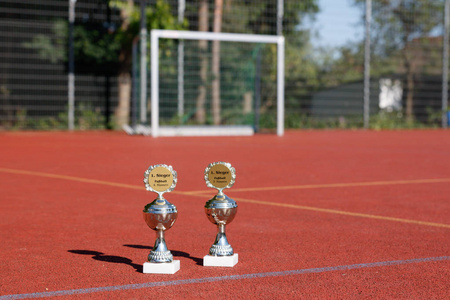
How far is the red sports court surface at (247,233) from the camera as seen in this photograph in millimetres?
3119

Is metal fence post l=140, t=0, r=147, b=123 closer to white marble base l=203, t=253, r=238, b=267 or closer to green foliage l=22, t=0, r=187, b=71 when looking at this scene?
green foliage l=22, t=0, r=187, b=71

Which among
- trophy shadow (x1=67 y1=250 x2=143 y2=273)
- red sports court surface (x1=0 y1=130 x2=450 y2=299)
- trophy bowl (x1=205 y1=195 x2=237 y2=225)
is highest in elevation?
trophy bowl (x1=205 y1=195 x2=237 y2=225)

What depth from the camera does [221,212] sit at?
11.6ft

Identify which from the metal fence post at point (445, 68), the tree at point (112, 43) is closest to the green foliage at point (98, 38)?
the tree at point (112, 43)

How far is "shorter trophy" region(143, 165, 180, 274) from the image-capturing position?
131 inches

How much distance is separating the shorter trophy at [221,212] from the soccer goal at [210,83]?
542 inches

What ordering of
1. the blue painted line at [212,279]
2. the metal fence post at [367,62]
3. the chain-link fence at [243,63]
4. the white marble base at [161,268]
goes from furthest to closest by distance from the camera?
the metal fence post at [367,62] → the chain-link fence at [243,63] → the white marble base at [161,268] → the blue painted line at [212,279]

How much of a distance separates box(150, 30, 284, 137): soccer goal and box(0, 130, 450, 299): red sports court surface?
30.3 ft

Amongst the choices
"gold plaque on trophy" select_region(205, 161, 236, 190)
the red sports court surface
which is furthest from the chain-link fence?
"gold plaque on trophy" select_region(205, 161, 236, 190)

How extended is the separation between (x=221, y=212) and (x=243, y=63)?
17.0 metres

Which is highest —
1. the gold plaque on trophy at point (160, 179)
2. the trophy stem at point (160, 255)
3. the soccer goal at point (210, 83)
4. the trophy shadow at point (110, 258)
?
the soccer goal at point (210, 83)

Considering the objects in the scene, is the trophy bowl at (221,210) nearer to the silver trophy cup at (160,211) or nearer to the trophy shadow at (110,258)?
the silver trophy cup at (160,211)

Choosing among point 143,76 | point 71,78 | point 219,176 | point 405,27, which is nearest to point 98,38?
point 71,78

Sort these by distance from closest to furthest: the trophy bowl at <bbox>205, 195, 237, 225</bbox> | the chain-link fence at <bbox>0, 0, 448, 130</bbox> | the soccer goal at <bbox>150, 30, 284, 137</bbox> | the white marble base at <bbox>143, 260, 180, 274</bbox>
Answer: the white marble base at <bbox>143, 260, 180, 274</bbox> → the trophy bowl at <bbox>205, 195, 237, 225</bbox> → the soccer goal at <bbox>150, 30, 284, 137</bbox> → the chain-link fence at <bbox>0, 0, 448, 130</bbox>
